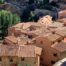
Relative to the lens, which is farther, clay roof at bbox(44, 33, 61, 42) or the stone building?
clay roof at bbox(44, 33, 61, 42)

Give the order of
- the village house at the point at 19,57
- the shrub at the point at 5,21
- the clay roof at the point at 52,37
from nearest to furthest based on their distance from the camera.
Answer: the village house at the point at 19,57 < the clay roof at the point at 52,37 < the shrub at the point at 5,21

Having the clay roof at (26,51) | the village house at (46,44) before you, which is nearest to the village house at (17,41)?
the village house at (46,44)

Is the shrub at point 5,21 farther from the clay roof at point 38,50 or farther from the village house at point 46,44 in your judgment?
the clay roof at point 38,50

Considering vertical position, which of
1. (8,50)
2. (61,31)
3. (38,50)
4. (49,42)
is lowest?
(38,50)

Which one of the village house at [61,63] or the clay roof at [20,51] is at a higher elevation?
the clay roof at [20,51]

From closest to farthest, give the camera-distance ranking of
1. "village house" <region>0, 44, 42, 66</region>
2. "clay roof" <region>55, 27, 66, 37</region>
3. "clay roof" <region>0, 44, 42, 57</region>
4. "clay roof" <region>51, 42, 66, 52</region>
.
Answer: "village house" <region>0, 44, 42, 66</region> → "clay roof" <region>0, 44, 42, 57</region> → "clay roof" <region>51, 42, 66, 52</region> → "clay roof" <region>55, 27, 66, 37</region>

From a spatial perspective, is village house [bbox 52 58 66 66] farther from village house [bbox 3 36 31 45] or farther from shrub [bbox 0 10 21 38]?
shrub [bbox 0 10 21 38]

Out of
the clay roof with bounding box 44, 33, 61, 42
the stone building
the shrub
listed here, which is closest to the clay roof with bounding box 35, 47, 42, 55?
the stone building

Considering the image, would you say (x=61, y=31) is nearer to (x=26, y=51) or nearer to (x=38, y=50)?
(x=38, y=50)

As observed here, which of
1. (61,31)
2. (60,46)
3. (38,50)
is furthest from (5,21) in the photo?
(38,50)

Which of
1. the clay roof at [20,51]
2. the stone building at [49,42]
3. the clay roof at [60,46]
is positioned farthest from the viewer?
the stone building at [49,42]

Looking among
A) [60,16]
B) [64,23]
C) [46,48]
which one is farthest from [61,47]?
[60,16]

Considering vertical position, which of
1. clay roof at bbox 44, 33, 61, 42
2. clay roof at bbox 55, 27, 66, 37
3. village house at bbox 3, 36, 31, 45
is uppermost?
clay roof at bbox 55, 27, 66, 37
